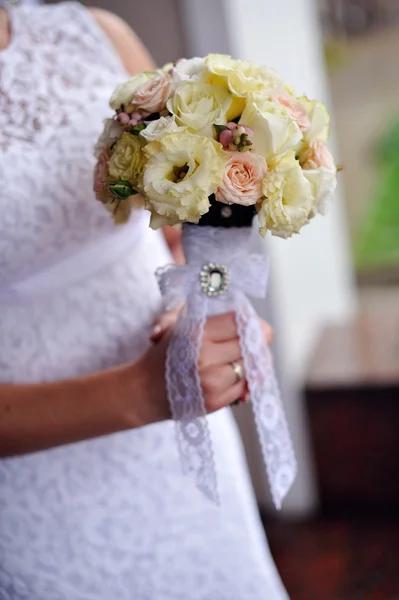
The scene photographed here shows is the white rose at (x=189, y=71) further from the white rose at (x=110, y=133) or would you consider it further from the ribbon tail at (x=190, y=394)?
the ribbon tail at (x=190, y=394)

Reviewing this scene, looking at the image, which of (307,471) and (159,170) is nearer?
(159,170)

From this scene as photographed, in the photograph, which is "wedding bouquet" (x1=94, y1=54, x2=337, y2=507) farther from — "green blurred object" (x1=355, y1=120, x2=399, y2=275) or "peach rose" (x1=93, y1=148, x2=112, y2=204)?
"green blurred object" (x1=355, y1=120, x2=399, y2=275)

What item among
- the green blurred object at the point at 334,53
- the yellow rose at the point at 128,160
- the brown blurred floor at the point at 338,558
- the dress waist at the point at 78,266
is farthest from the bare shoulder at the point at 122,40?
the green blurred object at the point at 334,53

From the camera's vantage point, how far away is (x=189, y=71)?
1.07m

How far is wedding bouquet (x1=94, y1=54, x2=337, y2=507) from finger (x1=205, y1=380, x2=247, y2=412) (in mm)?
16

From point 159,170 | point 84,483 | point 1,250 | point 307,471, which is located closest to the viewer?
point 159,170

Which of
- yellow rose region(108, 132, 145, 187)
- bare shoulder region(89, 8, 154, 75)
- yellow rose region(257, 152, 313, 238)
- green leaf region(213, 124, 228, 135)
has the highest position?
bare shoulder region(89, 8, 154, 75)

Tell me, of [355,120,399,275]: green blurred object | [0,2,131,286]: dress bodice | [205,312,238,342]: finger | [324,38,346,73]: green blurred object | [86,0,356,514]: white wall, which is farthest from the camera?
[324,38,346,73]: green blurred object

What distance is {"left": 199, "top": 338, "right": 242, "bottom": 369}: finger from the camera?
1.17m

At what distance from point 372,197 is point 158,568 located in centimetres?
596

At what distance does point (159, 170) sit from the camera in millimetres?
997

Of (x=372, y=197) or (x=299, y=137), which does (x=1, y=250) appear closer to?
(x=299, y=137)

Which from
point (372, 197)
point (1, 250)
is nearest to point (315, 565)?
point (1, 250)

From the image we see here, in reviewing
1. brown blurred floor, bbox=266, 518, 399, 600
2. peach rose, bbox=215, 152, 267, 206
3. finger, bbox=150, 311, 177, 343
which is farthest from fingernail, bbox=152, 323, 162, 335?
brown blurred floor, bbox=266, 518, 399, 600
